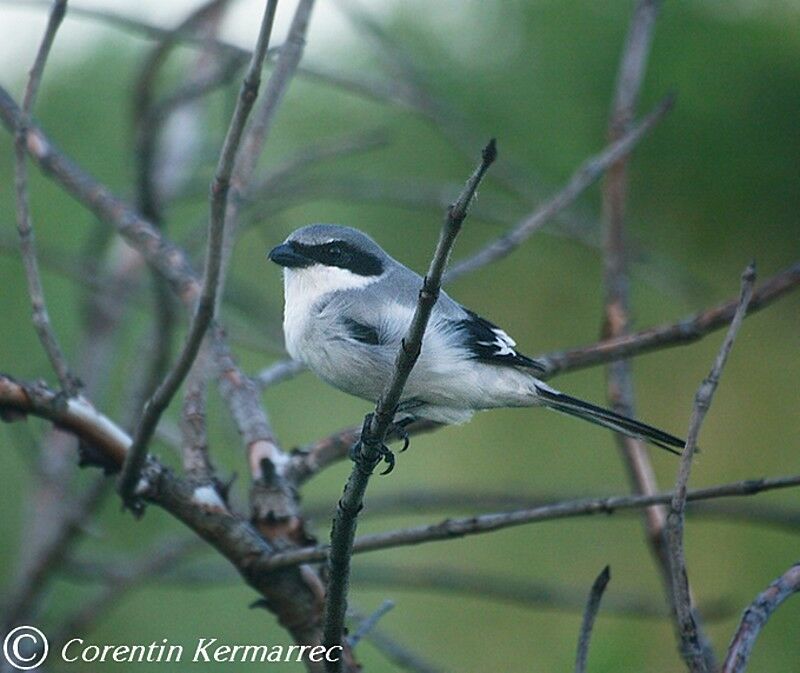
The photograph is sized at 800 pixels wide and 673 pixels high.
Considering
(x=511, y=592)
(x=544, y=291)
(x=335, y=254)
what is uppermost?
(x=544, y=291)

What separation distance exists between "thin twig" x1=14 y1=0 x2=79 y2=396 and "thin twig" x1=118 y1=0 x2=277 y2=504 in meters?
0.19

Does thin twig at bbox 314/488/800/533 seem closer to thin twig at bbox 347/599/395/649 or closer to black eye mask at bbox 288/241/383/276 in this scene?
black eye mask at bbox 288/241/383/276

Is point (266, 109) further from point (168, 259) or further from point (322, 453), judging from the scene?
point (322, 453)

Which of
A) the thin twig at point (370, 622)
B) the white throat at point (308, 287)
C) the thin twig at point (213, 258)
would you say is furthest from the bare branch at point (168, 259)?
the thin twig at point (213, 258)

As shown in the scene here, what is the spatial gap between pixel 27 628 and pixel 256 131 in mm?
1301

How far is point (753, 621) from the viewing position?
62.7 inches

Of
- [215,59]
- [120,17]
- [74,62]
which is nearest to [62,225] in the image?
[74,62]

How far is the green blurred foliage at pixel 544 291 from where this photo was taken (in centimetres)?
429

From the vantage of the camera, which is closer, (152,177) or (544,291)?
(152,177)

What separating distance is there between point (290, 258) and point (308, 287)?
88 mm

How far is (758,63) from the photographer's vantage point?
170 inches

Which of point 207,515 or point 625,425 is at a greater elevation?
point 625,425

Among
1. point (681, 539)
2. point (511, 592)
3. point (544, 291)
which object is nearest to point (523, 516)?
point (681, 539)

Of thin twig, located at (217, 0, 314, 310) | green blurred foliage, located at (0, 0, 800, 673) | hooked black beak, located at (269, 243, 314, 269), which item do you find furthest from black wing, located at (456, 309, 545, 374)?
green blurred foliage, located at (0, 0, 800, 673)
